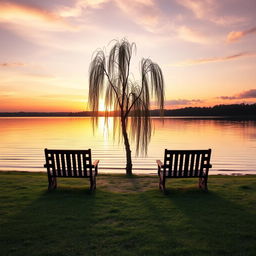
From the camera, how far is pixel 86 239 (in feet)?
12.9

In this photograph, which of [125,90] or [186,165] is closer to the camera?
[186,165]

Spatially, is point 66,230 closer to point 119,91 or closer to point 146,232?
point 146,232

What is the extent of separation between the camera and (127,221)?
4.65 meters

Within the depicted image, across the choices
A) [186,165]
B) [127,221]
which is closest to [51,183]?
[127,221]

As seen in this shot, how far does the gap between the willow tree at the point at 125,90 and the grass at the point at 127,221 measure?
3.45 metres

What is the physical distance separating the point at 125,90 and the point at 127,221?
20.7 ft

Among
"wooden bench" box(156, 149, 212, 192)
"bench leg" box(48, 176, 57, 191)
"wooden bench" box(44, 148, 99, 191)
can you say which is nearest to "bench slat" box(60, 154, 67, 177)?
"wooden bench" box(44, 148, 99, 191)

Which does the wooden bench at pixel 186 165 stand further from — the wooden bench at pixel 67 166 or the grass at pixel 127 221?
the wooden bench at pixel 67 166

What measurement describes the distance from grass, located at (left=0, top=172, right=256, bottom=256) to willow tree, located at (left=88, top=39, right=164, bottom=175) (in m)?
3.45

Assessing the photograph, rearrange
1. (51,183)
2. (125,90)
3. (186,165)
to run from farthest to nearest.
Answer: (125,90), (51,183), (186,165)

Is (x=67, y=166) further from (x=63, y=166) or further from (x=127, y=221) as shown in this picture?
(x=127, y=221)

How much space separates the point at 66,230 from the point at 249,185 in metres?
5.58

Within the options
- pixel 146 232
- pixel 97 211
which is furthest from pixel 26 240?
→ pixel 146 232

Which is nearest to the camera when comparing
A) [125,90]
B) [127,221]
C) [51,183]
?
[127,221]
